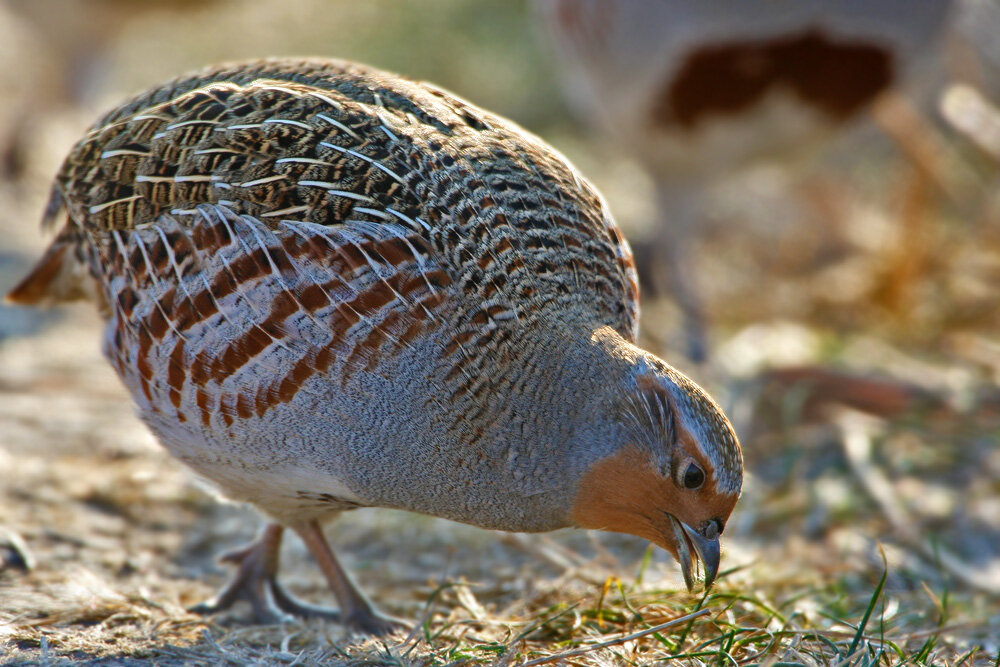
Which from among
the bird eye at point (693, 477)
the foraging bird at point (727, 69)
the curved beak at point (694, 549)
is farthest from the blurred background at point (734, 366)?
the bird eye at point (693, 477)

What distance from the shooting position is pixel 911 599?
3.35 m

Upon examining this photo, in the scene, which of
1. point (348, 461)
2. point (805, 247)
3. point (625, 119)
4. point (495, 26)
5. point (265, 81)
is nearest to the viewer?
point (348, 461)

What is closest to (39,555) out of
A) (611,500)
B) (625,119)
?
(611,500)

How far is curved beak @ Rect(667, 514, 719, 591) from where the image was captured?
253 centimetres

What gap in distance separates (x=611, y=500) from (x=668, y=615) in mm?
592

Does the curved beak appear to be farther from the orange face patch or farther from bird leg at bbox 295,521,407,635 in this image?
bird leg at bbox 295,521,407,635

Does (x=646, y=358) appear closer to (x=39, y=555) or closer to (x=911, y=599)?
(x=911, y=599)

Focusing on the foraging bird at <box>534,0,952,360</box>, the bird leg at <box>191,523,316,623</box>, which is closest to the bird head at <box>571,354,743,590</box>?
the bird leg at <box>191,523,316,623</box>

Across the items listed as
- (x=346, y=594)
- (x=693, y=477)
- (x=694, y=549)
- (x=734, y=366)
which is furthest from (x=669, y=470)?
(x=734, y=366)

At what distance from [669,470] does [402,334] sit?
700 mm

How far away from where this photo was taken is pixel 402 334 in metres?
2.47

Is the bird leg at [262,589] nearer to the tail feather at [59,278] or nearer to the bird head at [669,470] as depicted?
the tail feather at [59,278]

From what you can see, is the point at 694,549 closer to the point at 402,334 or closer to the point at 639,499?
the point at 639,499

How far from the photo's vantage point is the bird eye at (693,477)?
2.44 meters
